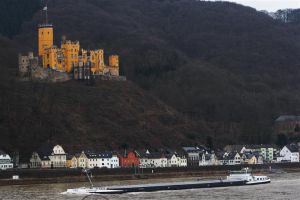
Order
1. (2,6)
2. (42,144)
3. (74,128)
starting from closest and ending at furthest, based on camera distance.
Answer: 1. (42,144)
2. (74,128)
3. (2,6)

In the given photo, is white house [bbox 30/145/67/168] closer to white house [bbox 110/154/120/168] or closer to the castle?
white house [bbox 110/154/120/168]

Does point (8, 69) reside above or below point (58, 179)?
above

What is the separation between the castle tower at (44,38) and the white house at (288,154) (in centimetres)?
3573

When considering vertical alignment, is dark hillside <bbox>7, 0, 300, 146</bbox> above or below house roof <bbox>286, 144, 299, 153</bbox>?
above

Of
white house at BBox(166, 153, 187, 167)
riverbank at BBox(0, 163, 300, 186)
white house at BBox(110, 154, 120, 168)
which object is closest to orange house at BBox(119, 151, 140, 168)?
white house at BBox(110, 154, 120, 168)

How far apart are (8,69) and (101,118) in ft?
61.1

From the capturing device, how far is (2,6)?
643ft

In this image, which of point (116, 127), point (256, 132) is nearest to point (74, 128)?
point (116, 127)

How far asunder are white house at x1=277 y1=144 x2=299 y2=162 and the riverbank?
6.97 metres

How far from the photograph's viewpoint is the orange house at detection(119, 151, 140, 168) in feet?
362

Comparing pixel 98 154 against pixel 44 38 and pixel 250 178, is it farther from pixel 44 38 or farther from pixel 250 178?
pixel 44 38

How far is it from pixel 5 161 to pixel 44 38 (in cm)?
3946

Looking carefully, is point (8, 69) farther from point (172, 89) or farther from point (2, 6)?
point (2, 6)

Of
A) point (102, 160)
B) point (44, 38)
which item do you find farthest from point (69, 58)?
point (102, 160)
